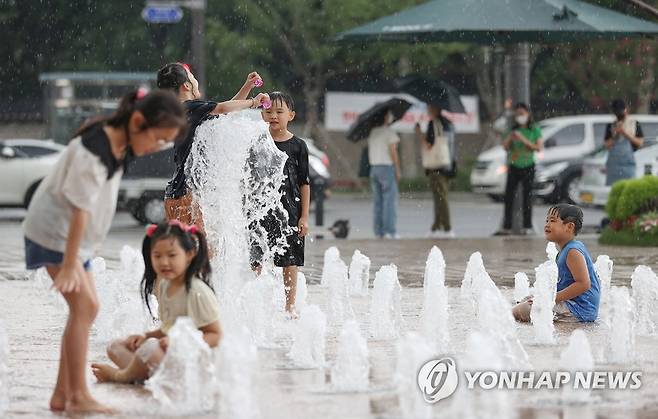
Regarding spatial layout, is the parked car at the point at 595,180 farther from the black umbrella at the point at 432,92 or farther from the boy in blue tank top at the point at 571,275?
the boy in blue tank top at the point at 571,275

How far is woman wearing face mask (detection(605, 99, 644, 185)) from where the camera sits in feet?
61.3

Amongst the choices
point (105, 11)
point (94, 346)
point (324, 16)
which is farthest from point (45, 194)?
point (105, 11)

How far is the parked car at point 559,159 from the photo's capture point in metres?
28.2

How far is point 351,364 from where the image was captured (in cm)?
710

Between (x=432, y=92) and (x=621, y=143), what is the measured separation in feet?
8.56

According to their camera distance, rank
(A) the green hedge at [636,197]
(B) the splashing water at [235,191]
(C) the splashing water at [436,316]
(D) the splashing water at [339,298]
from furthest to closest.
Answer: (A) the green hedge at [636,197] < (D) the splashing water at [339,298] < (B) the splashing water at [235,191] < (C) the splashing water at [436,316]

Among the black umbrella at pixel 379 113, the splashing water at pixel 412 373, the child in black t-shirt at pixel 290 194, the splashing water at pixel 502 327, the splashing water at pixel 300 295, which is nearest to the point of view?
the splashing water at pixel 412 373

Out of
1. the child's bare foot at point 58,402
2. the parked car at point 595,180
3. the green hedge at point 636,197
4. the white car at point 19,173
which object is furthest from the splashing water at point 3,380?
the white car at point 19,173

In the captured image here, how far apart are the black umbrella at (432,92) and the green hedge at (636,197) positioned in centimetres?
334

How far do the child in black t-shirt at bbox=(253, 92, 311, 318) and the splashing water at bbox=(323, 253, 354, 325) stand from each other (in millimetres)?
334

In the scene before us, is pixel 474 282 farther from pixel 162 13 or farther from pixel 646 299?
pixel 162 13

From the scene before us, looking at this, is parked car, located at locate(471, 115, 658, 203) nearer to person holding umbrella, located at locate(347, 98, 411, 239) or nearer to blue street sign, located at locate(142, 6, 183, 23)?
blue street sign, located at locate(142, 6, 183, 23)

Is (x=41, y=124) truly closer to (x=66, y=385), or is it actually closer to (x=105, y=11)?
(x=105, y=11)

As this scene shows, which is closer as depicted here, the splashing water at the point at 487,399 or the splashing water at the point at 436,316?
the splashing water at the point at 487,399
